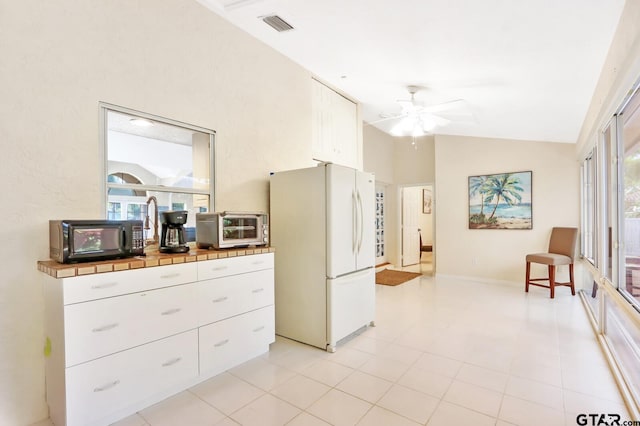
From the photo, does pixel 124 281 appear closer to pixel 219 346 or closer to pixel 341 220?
pixel 219 346

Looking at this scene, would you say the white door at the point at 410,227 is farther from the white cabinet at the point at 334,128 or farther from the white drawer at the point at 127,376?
the white drawer at the point at 127,376

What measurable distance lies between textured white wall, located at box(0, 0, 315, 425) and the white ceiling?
1.94 ft

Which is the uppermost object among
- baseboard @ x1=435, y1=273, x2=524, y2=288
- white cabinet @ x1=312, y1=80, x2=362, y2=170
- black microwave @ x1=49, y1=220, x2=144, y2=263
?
white cabinet @ x1=312, y1=80, x2=362, y2=170

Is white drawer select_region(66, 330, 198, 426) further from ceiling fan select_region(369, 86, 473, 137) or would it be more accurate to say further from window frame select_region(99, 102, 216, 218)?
ceiling fan select_region(369, 86, 473, 137)

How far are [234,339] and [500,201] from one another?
5.20 m

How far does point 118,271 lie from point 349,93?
388cm

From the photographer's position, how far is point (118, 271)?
1.88 metres

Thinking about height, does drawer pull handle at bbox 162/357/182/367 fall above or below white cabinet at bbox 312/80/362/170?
below

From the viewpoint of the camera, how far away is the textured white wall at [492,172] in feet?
17.0

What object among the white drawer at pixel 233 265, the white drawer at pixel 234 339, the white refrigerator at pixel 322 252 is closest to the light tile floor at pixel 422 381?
the white drawer at pixel 234 339

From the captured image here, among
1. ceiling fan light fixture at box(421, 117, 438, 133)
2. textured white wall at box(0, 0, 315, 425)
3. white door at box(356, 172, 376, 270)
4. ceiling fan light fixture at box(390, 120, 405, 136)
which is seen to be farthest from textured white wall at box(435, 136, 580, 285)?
textured white wall at box(0, 0, 315, 425)

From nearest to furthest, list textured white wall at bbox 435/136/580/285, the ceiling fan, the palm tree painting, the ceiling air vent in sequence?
the ceiling air vent → the ceiling fan → textured white wall at bbox 435/136/580/285 → the palm tree painting

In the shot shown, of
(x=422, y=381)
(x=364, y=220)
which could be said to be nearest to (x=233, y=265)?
(x=364, y=220)

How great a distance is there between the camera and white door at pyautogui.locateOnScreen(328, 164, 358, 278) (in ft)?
9.58
